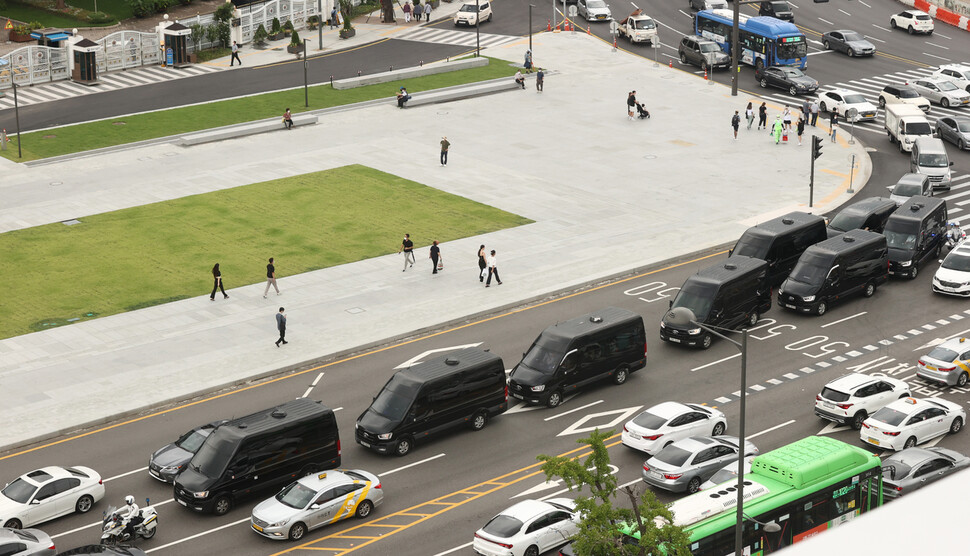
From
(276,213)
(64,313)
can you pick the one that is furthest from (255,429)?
(276,213)

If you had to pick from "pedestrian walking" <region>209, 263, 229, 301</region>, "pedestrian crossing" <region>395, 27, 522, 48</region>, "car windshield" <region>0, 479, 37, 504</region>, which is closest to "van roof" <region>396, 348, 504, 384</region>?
"car windshield" <region>0, 479, 37, 504</region>

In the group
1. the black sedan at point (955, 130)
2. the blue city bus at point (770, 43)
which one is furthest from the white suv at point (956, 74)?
the blue city bus at point (770, 43)

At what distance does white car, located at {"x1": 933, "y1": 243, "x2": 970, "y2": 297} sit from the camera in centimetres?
4509

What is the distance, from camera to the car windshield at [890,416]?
110 ft

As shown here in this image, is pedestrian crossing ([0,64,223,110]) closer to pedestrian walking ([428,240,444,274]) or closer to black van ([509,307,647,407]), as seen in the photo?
pedestrian walking ([428,240,444,274])

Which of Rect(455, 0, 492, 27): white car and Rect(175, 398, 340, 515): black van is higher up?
Rect(455, 0, 492, 27): white car

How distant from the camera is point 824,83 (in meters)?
79.9

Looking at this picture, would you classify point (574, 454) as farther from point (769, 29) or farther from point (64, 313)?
point (769, 29)

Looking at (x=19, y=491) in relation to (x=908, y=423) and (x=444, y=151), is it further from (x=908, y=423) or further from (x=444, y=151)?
(x=444, y=151)

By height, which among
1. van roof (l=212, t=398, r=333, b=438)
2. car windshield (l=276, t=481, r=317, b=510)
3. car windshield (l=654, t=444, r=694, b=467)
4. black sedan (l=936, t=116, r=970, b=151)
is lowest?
car windshield (l=276, t=481, r=317, b=510)

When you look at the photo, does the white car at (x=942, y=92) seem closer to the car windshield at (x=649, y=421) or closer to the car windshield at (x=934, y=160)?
the car windshield at (x=934, y=160)

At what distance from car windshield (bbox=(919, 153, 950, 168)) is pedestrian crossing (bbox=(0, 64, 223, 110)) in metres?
50.9

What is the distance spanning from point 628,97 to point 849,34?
79.9 ft

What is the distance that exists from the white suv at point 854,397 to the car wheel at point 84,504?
2190 centimetres
